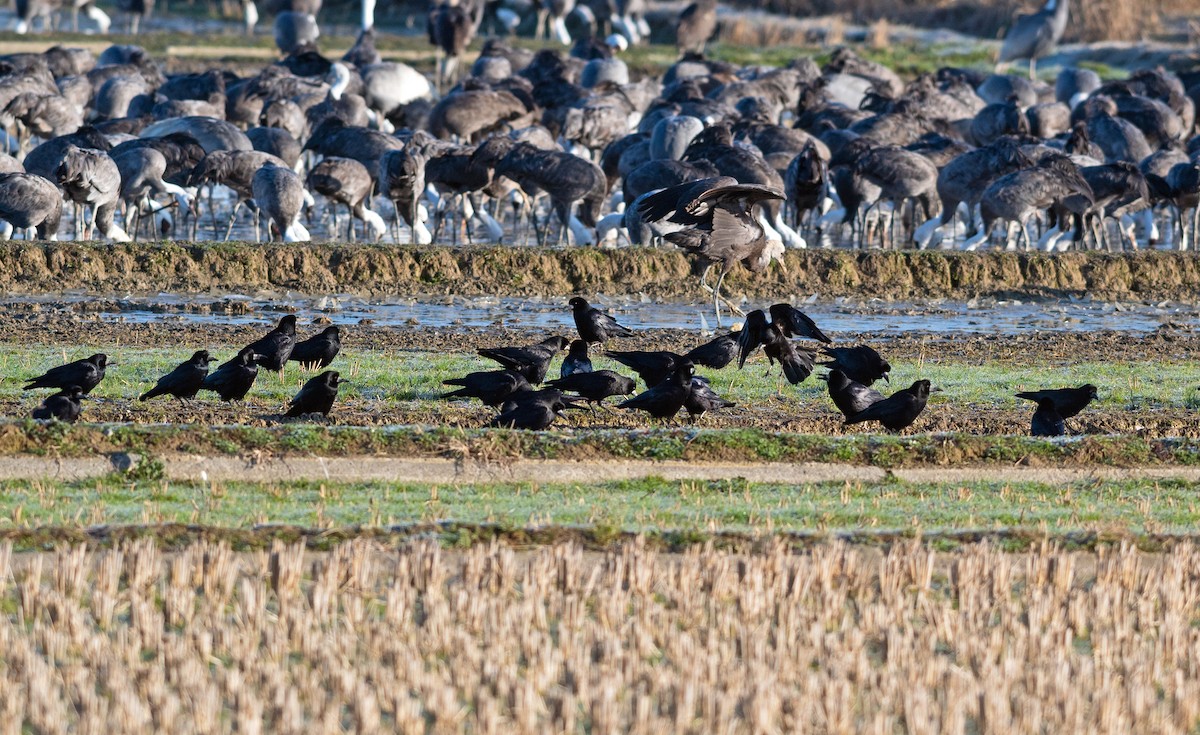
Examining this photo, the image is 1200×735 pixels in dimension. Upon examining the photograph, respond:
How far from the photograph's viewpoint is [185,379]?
41.2 feet

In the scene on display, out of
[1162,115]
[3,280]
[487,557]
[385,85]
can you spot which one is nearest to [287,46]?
[385,85]

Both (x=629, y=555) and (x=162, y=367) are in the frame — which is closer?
(x=629, y=555)

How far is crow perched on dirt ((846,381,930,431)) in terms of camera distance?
39.6 feet

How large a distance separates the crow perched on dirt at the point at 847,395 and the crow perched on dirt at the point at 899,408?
173 millimetres

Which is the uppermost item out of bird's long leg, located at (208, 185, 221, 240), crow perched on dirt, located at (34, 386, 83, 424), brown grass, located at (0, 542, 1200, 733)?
bird's long leg, located at (208, 185, 221, 240)

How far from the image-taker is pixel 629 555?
827cm

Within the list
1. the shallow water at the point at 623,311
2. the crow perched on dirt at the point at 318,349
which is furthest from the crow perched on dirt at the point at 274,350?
the shallow water at the point at 623,311

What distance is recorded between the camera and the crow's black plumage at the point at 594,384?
12.5 m

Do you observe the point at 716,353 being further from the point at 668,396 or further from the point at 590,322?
the point at 668,396

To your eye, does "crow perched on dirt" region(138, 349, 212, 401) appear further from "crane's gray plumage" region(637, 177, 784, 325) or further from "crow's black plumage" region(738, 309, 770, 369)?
"crow's black plumage" region(738, 309, 770, 369)

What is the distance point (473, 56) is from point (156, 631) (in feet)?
134

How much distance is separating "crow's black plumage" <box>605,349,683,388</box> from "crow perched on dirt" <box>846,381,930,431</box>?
1.58 m

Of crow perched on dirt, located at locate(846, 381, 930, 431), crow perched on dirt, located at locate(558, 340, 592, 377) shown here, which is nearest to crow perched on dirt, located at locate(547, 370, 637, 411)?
crow perched on dirt, located at locate(558, 340, 592, 377)

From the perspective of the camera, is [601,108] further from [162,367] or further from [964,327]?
[162,367]
